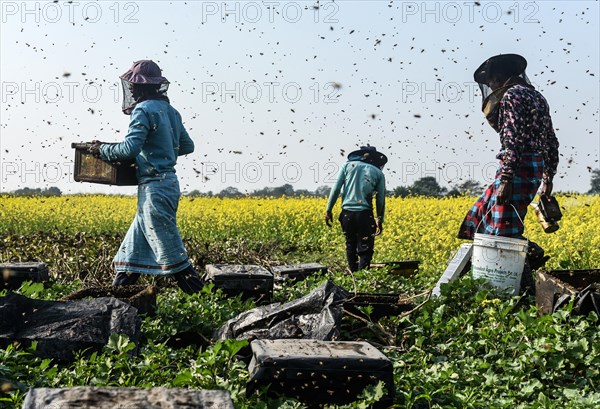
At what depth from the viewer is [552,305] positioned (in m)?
5.54

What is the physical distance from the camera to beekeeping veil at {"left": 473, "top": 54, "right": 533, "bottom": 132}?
22.0 feet

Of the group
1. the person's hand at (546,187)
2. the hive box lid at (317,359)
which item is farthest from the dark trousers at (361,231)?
the hive box lid at (317,359)

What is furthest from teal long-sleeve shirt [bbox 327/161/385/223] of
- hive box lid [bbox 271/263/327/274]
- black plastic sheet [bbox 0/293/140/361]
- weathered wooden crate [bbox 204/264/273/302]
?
black plastic sheet [bbox 0/293/140/361]

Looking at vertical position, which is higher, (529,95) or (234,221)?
(529,95)

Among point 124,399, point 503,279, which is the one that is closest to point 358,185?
point 503,279

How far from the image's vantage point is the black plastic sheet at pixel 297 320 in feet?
16.0

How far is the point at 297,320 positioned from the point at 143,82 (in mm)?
2761

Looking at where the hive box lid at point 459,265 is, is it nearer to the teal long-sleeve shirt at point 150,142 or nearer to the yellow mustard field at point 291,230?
the yellow mustard field at point 291,230

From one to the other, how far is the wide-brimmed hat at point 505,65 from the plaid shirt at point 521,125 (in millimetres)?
194

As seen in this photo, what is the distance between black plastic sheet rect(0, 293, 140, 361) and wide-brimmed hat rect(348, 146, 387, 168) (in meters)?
4.87

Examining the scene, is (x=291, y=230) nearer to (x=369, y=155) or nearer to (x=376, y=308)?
(x=369, y=155)

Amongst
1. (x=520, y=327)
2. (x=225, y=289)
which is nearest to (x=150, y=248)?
(x=225, y=289)

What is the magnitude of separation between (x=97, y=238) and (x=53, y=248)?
0.99 m

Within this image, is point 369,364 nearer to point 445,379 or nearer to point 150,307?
point 445,379
